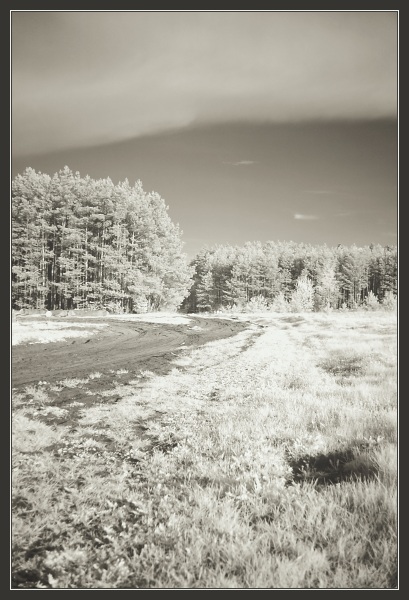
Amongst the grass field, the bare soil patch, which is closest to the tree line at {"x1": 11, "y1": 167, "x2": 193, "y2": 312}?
the bare soil patch

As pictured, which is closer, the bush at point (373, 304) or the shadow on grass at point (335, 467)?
the shadow on grass at point (335, 467)

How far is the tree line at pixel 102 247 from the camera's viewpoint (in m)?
30.9

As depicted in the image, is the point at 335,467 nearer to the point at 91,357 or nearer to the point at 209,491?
the point at 209,491

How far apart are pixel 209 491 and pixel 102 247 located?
123 feet

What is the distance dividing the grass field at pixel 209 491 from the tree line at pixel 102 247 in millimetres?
23874

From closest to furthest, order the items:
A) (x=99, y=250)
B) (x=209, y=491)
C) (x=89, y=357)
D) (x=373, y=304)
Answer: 1. (x=209, y=491)
2. (x=89, y=357)
3. (x=373, y=304)
4. (x=99, y=250)

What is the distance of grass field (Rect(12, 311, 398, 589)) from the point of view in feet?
7.93

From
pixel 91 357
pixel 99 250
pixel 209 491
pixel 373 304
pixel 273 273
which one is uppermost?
pixel 273 273

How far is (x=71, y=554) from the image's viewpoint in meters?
2.55

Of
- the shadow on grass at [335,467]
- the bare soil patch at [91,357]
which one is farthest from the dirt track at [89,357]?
the shadow on grass at [335,467]

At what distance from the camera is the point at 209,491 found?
135 inches

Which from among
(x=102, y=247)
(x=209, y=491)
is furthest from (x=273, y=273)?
(x=209, y=491)

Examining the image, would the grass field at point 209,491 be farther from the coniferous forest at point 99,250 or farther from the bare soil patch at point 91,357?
the coniferous forest at point 99,250

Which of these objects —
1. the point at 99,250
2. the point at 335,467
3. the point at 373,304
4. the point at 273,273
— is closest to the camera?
the point at 335,467
